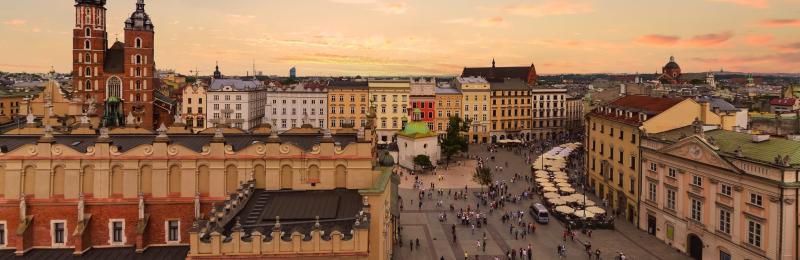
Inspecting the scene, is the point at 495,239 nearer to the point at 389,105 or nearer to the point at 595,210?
the point at 595,210

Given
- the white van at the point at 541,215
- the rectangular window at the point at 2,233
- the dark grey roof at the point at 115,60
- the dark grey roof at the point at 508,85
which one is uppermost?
the dark grey roof at the point at 115,60

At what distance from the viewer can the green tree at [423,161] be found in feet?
311

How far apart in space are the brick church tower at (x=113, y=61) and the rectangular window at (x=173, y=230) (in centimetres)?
8532

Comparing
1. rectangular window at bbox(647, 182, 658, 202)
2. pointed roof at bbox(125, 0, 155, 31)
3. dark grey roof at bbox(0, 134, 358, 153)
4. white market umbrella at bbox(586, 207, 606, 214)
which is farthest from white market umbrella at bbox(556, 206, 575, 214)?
pointed roof at bbox(125, 0, 155, 31)

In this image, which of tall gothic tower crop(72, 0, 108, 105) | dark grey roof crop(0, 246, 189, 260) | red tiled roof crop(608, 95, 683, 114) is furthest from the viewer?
tall gothic tower crop(72, 0, 108, 105)

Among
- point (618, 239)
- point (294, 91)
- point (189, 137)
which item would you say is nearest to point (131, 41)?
→ point (294, 91)

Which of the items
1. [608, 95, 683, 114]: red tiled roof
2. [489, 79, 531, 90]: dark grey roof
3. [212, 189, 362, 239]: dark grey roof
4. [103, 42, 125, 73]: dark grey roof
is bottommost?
[212, 189, 362, 239]: dark grey roof

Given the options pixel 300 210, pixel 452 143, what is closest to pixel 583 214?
pixel 300 210

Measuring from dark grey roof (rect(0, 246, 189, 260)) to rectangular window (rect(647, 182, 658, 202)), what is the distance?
42.1 m

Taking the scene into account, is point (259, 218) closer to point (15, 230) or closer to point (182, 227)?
point (182, 227)

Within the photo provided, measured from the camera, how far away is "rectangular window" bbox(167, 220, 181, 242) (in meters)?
35.3

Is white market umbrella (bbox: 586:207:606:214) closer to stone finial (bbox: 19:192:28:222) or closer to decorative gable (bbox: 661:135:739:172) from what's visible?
decorative gable (bbox: 661:135:739:172)

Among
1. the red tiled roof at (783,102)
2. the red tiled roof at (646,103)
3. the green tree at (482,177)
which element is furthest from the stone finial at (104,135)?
the red tiled roof at (783,102)

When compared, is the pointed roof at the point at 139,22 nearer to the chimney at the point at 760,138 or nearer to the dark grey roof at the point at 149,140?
the dark grey roof at the point at 149,140
